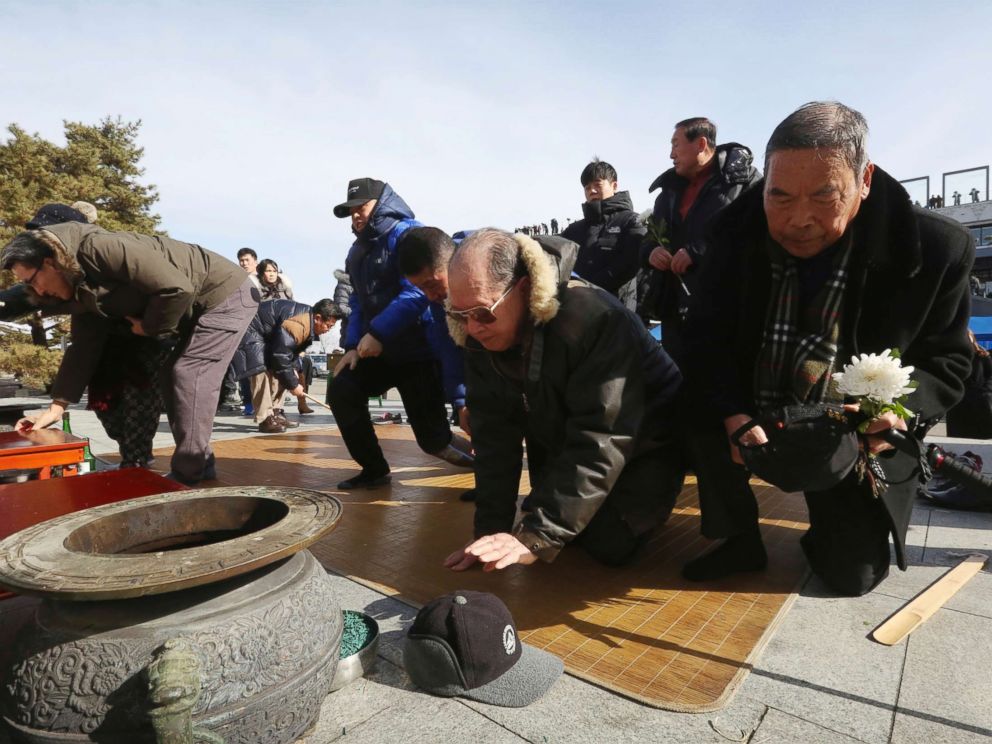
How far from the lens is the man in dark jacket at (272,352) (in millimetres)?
6496

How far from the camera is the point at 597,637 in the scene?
5.98 ft

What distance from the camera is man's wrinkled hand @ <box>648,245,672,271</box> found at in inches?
140

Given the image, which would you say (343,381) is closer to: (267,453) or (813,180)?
(267,453)

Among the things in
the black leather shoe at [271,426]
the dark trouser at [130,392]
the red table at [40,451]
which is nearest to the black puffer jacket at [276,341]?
the black leather shoe at [271,426]

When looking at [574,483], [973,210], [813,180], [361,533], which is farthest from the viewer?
[973,210]

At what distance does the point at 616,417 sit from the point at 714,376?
534 millimetres

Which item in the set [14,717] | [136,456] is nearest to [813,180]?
[14,717]

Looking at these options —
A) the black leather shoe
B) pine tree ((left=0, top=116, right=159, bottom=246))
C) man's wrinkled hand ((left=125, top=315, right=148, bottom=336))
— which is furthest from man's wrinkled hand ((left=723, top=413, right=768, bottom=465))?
pine tree ((left=0, top=116, right=159, bottom=246))

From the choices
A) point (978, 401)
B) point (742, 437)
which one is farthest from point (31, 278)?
point (978, 401)

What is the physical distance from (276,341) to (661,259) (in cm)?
478

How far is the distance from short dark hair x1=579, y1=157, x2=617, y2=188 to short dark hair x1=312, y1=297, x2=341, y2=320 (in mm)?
4210

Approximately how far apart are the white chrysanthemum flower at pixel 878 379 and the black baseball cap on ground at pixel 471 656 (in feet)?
3.80

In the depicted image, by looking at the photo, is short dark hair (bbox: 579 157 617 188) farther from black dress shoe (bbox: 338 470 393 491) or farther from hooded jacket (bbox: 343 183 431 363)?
black dress shoe (bbox: 338 470 393 491)

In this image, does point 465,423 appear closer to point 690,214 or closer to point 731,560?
point 731,560
